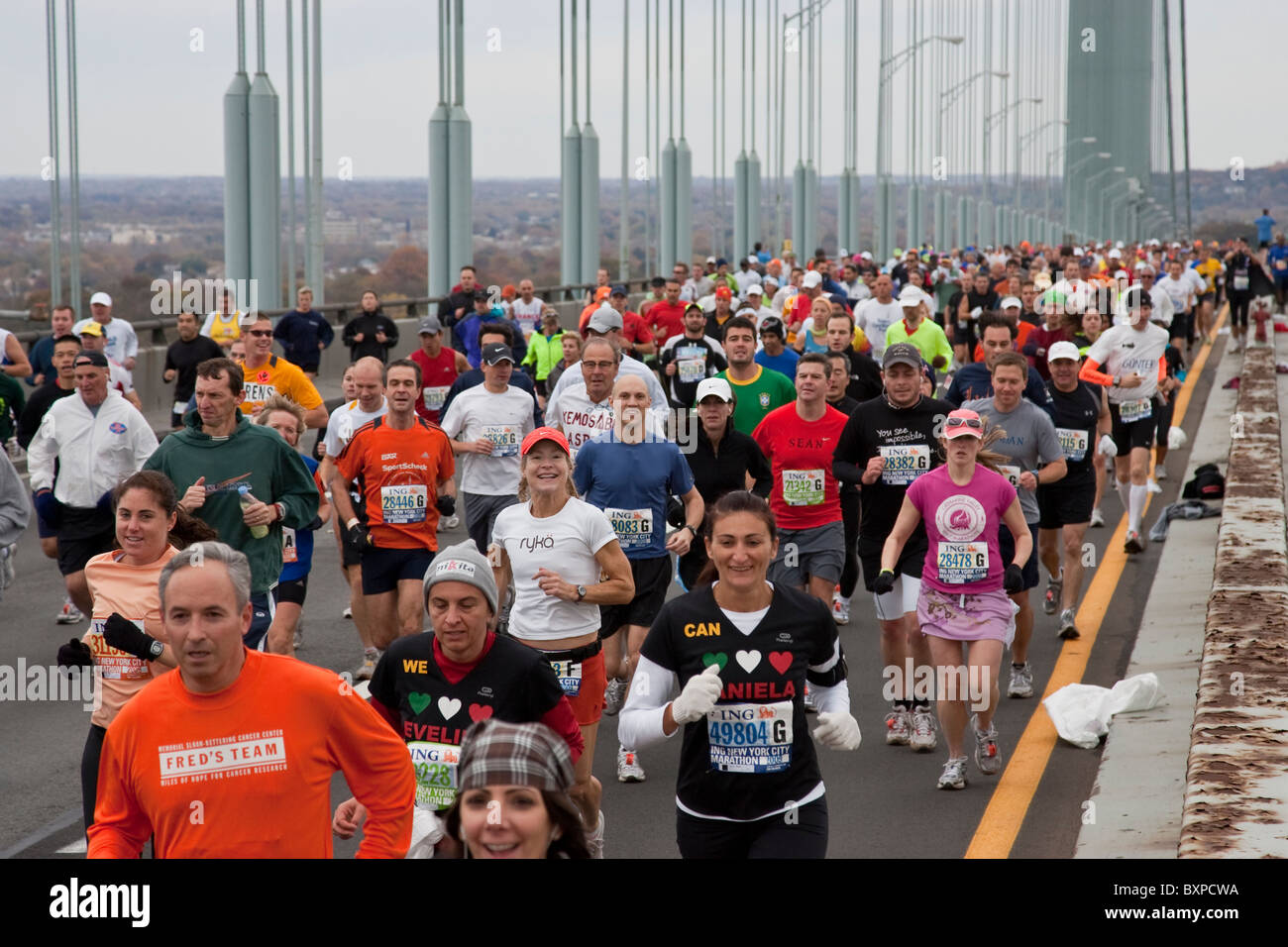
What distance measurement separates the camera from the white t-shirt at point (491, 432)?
1162 centimetres

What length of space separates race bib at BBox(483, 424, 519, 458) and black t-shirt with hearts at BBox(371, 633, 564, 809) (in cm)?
614

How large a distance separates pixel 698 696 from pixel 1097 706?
4.60 metres

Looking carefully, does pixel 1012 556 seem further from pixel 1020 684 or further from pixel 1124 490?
pixel 1124 490

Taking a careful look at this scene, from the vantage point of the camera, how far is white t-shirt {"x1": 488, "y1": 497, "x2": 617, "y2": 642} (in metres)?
7.72

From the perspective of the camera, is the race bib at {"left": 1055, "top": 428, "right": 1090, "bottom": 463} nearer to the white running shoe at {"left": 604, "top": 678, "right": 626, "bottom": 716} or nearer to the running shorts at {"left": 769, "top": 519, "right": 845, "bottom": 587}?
the running shorts at {"left": 769, "top": 519, "right": 845, "bottom": 587}

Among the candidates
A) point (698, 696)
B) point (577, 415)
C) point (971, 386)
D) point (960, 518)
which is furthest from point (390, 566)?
point (698, 696)

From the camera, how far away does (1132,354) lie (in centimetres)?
1501

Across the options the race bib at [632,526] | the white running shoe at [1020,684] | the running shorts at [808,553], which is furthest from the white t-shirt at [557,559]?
the white running shoe at [1020,684]

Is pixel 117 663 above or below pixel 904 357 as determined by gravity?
below

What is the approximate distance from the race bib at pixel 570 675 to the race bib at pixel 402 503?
255 cm

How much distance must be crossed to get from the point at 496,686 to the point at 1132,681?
487cm

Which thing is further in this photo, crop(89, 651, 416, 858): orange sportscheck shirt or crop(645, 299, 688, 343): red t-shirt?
crop(645, 299, 688, 343): red t-shirt

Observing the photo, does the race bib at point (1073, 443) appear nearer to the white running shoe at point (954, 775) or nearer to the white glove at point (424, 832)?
the white running shoe at point (954, 775)

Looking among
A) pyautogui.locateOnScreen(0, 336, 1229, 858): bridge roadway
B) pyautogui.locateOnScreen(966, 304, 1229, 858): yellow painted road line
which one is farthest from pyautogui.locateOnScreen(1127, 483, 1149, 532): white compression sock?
pyautogui.locateOnScreen(0, 336, 1229, 858): bridge roadway
